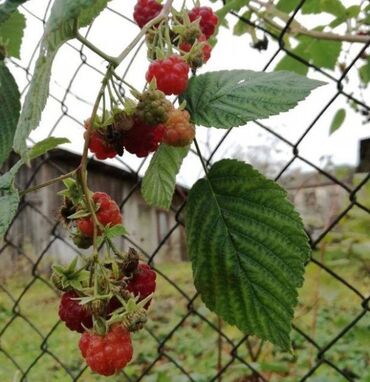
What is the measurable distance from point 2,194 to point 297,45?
0.78 meters

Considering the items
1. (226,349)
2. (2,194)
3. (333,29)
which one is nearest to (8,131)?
(2,194)

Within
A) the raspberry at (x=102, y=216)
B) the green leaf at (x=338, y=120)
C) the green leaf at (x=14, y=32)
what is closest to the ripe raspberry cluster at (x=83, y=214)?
the raspberry at (x=102, y=216)

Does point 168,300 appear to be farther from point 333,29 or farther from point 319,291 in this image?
point 333,29

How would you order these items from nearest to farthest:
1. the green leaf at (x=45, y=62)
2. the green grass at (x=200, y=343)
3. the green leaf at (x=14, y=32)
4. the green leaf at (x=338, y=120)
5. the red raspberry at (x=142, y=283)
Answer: the green leaf at (x=45, y=62) → the red raspberry at (x=142, y=283) → the green leaf at (x=14, y=32) → the green leaf at (x=338, y=120) → the green grass at (x=200, y=343)

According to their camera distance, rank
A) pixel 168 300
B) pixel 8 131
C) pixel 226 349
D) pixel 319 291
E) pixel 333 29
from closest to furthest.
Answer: pixel 8 131 < pixel 333 29 < pixel 319 291 < pixel 226 349 < pixel 168 300

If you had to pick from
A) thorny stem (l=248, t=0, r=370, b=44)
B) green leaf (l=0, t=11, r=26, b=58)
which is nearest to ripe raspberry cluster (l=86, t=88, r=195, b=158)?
green leaf (l=0, t=11, r=26, b=58)

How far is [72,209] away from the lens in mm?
499

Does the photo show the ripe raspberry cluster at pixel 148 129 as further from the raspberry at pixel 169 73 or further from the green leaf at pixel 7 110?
the green leaf at pixel 7 110

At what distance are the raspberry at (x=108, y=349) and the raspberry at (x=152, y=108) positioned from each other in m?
0.15

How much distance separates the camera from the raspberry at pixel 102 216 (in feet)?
1.57

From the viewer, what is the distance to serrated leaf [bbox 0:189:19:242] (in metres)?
0.45

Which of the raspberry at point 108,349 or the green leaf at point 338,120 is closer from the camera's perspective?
A: the raspberry at point 108,349

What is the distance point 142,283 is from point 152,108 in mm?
128

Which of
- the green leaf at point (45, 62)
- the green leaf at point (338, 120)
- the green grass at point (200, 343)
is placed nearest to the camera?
the green leaf at point (45, 62)
